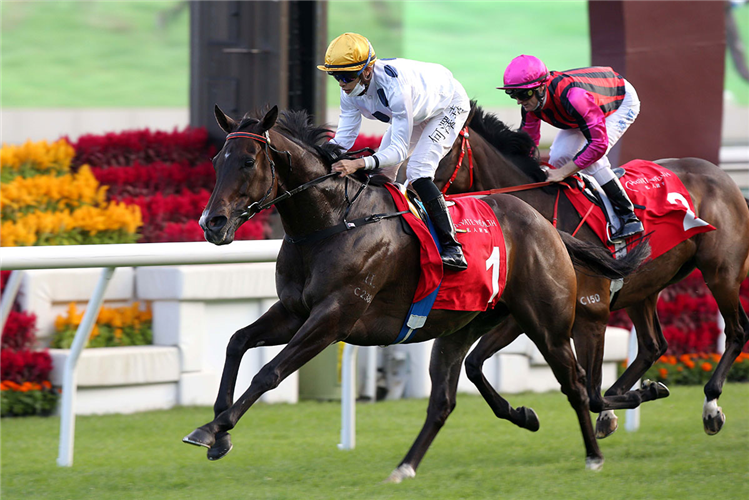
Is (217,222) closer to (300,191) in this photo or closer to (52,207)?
(300,191)

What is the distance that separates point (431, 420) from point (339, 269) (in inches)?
38.7

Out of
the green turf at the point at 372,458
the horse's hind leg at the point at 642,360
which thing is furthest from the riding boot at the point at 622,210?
the green turf at the point at 372,458

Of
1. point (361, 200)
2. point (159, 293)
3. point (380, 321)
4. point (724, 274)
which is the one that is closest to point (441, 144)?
point (361, 200)

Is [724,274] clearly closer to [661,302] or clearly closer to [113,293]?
[661,302]

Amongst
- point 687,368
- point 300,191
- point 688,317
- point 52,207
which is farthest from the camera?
point 688,317

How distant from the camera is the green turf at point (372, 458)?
3875 mm

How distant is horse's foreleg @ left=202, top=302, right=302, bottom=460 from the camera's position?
3674 millimetres

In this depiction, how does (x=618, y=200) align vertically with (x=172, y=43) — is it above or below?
below

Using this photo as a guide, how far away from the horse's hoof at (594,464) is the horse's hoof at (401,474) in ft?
2.49

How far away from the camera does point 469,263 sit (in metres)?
3.98

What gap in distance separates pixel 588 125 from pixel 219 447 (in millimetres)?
2280

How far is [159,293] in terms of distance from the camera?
18.9 feet

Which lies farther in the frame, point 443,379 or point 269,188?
point 443,379

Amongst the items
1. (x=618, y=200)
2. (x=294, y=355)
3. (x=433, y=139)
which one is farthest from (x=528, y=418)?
(x=294, y=355)
